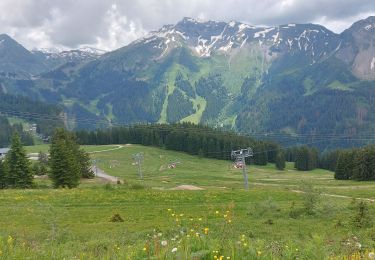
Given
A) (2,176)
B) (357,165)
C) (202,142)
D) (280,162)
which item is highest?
→ (202,142)

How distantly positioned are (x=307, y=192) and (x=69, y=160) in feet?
143

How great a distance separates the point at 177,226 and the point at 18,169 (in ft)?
187

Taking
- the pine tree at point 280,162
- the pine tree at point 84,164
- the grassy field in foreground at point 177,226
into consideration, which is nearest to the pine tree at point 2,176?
the pine tree at point 84,164

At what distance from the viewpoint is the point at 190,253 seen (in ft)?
25.3

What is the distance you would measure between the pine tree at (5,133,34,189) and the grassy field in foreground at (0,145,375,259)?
26.1 m

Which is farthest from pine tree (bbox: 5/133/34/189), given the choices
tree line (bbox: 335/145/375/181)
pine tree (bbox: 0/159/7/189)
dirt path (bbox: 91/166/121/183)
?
tree line (bbox: 335/145/375/181)

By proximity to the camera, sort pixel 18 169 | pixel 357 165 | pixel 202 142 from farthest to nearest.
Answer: pixel 202 142
pixel 357 165
pixel 18 169

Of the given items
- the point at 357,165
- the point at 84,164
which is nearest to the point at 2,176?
the point at 84,164

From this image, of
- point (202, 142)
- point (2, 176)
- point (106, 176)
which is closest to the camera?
point (2, 176)

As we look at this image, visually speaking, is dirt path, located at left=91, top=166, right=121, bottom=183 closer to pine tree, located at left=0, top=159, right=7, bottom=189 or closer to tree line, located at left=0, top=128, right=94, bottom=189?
tree line, located at left=0, top=128, right=94, bottom=189

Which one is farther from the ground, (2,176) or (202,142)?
(202,142)

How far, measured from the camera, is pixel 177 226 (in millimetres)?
18094

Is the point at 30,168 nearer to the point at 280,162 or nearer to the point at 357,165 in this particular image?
the point at 357,165

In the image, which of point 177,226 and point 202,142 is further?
point 202,142
